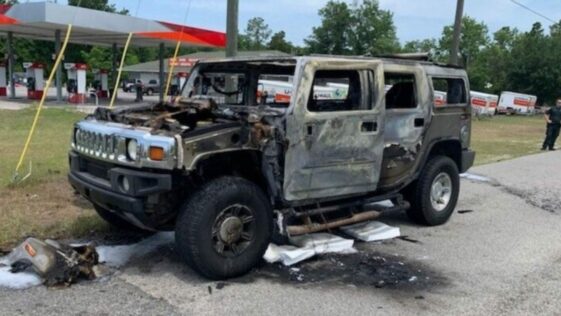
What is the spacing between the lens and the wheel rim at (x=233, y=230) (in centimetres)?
487

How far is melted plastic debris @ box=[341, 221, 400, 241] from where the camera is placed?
6.31 meters

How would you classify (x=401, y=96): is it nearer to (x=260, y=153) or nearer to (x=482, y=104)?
(x=260, y=153)

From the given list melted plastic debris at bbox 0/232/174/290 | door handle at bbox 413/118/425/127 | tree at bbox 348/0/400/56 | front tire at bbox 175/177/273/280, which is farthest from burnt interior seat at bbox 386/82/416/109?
tree at bbox 348/0/400/56

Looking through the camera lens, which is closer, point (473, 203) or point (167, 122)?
point (167, 122)

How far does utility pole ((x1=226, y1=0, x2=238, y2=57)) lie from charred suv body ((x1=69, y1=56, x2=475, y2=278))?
238 centimetres

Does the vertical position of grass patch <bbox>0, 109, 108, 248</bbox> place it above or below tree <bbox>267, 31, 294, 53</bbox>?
below

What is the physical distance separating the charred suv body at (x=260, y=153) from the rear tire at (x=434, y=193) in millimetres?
24

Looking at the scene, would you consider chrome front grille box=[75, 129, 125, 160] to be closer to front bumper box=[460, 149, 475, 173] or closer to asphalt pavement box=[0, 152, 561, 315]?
asphalt pavement box=[0, 152, 561, 315]

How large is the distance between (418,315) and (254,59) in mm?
3089

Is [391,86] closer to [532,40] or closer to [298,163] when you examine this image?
[298,163]

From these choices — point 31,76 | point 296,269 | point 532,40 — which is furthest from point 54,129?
point 532,40

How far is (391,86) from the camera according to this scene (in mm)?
6773

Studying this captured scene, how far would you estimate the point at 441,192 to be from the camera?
7293 mm

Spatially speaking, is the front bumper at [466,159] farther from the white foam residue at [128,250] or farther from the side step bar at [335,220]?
the white foam residue at [128,250]
